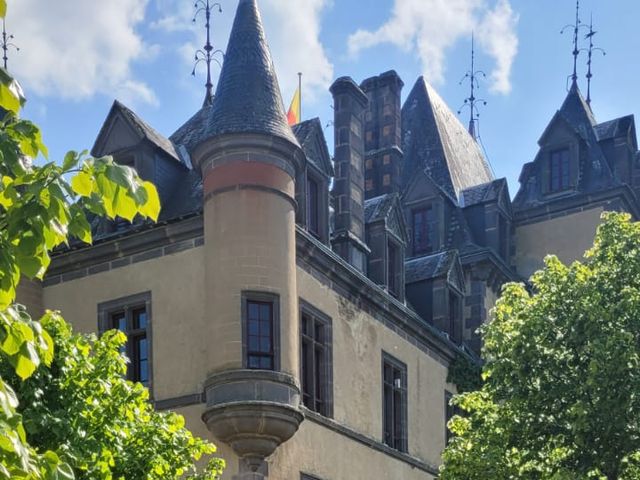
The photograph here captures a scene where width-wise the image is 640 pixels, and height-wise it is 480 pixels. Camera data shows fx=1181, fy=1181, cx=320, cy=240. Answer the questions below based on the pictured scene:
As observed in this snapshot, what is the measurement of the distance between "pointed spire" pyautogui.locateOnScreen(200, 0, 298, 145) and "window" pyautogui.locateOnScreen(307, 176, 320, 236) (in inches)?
109

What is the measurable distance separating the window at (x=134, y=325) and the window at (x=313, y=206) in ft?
13.0

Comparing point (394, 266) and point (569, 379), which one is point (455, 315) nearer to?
point (394, 266)

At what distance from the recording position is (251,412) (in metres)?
19.8

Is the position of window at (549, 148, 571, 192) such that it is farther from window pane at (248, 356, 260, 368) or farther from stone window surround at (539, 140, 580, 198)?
window pane at (248, 356, 260, 368)

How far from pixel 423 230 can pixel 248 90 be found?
1306 centimetres

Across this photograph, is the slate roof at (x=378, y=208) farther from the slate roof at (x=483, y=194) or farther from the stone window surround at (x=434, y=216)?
the slate roof at (x=483, y=194)

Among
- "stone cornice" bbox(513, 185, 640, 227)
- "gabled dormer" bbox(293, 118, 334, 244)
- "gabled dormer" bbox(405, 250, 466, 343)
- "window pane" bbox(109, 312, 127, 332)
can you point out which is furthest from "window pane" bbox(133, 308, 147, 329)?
"stone cornice" bbox(513, 185, 640, 227)

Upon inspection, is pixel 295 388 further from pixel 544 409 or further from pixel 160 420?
pixel 160 420

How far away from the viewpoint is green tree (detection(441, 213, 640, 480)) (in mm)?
Result: 18000

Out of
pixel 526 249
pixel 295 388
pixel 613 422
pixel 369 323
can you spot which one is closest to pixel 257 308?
pixel 295 388

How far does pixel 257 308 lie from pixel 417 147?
57.6ft

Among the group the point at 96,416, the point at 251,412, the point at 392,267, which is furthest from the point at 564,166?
the point at 96,416

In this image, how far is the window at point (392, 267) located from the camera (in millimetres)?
27531

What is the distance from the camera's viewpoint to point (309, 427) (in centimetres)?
2181
